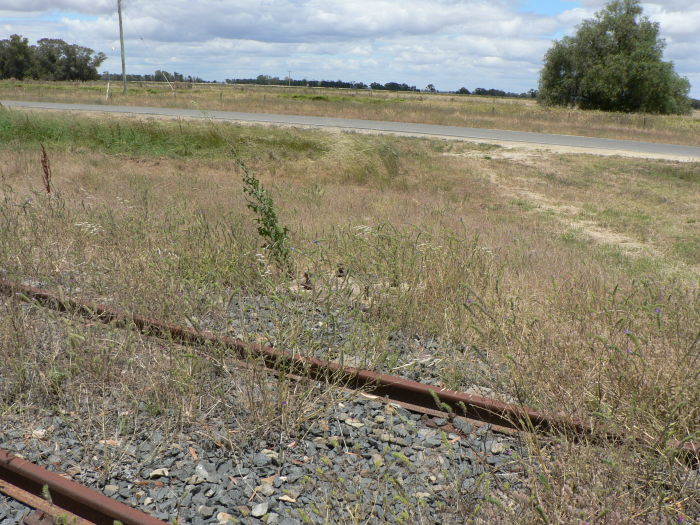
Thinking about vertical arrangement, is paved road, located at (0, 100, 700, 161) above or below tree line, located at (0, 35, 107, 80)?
below

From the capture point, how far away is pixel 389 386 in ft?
14.0

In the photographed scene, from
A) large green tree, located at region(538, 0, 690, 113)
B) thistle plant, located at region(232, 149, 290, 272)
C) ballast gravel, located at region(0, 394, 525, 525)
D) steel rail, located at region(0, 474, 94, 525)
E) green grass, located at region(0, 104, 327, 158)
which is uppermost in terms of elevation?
large green tree, located at region(538, 0, 690, 113)

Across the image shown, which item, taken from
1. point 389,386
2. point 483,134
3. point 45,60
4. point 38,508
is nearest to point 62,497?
point 38,508

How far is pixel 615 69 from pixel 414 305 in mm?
58517

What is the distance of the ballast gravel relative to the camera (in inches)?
120

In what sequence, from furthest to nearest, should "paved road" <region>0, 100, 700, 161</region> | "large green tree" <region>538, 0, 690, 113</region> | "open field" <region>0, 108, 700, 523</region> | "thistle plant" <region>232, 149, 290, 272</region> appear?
1. "large green tree" <region>538, 0, 690, 113</region>
2. "paved road" <region>0, 100, 700, 161</region>
3. "thistle plant" <region>232, 149, 290, 272</region>
4. "open field" <region>0, 108, 700, 523</region>

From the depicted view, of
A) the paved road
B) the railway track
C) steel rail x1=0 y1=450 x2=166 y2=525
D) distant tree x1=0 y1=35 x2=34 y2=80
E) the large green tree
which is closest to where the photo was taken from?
steel rail x1=0 y1=450 x2=166 y2=525

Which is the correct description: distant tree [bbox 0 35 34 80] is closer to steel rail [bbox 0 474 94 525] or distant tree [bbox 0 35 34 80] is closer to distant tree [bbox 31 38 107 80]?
distant tree [bbox 31 38 107 80]

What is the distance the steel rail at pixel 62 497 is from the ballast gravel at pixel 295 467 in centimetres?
13

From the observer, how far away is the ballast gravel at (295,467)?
10.0 ft

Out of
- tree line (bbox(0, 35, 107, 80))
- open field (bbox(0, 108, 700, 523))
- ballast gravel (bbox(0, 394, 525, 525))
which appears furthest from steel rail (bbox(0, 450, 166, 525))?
tree line (bbox(0, 35, 107, 80))

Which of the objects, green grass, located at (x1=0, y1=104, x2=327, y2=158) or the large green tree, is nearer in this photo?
green grass, located at (x1=0, y1=104, x2=327, y2=158)

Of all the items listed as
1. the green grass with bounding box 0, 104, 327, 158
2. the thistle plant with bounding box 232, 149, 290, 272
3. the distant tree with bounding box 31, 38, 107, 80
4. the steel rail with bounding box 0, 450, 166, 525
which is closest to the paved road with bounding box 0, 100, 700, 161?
the green grass with bounding box 0, 104, 327, 158

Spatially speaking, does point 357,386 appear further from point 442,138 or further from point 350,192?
point 442,138
